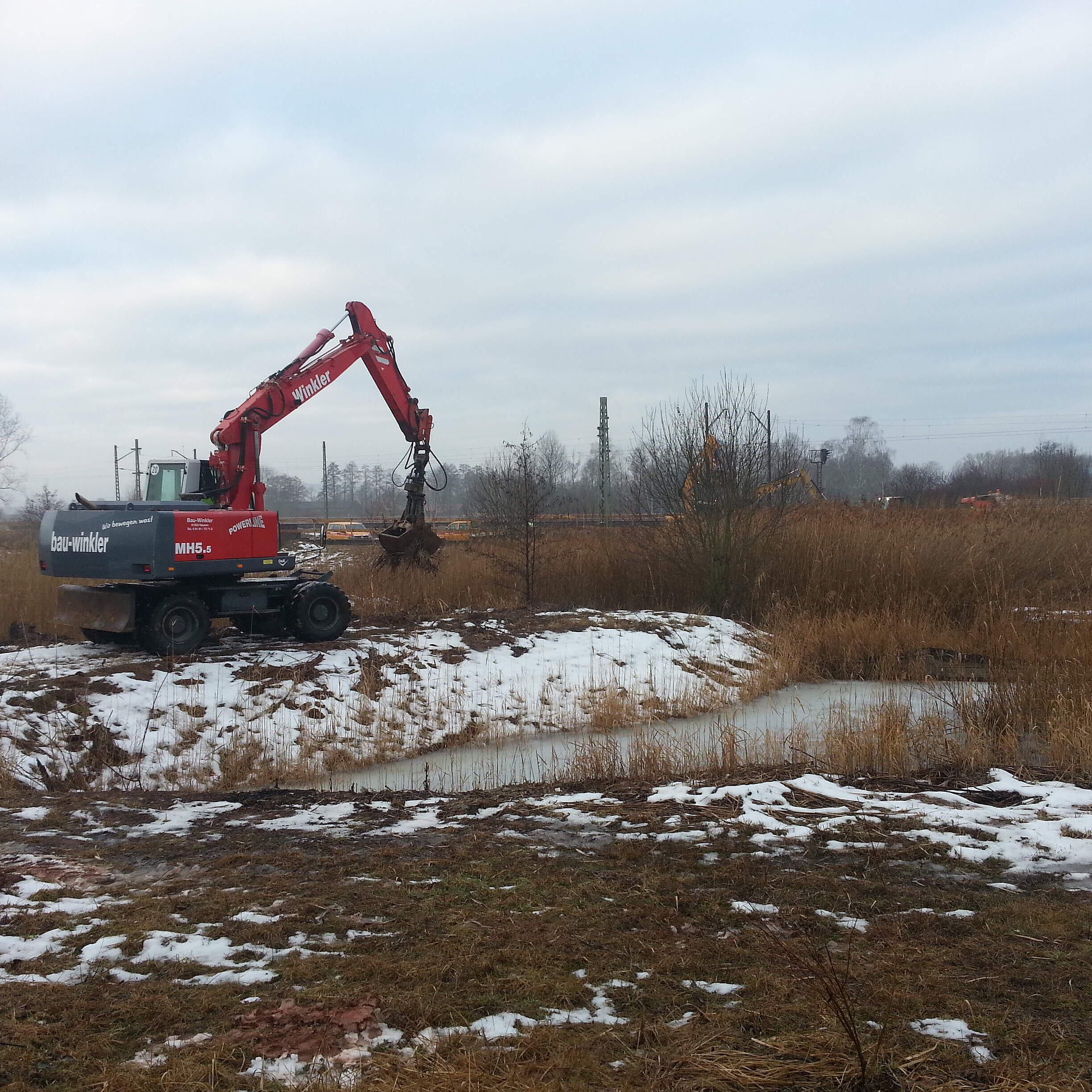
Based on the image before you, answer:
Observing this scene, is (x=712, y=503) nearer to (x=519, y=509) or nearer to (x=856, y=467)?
(x=519, y=509)

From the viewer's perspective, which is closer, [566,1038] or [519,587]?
[566,1038]

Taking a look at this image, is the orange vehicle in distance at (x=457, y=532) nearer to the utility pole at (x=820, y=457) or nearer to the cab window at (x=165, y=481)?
the cab window at (x=165, y=481)

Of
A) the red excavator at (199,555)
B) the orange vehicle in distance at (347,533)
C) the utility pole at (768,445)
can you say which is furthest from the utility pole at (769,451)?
the orange vehicle in distance at (347,533)

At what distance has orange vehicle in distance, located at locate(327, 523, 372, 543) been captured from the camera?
26.6 meters

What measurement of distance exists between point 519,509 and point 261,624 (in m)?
4.83

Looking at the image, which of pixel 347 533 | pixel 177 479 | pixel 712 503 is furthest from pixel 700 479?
pixel 347 533

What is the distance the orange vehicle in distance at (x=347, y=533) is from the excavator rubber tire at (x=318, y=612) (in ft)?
42.2

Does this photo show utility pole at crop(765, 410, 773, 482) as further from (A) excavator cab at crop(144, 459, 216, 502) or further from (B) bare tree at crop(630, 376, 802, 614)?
(A) excavator cab at crop(144, 459, 216, 502)

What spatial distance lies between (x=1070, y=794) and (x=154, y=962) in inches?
196

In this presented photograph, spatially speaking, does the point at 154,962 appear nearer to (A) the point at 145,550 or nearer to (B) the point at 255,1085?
(B) the point at 255,1085

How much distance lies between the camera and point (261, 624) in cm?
1231

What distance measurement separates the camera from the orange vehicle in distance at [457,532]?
19359mm

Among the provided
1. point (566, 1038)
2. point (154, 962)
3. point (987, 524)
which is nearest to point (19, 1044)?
point (154, 962)

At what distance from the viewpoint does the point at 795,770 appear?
22.2 ft
